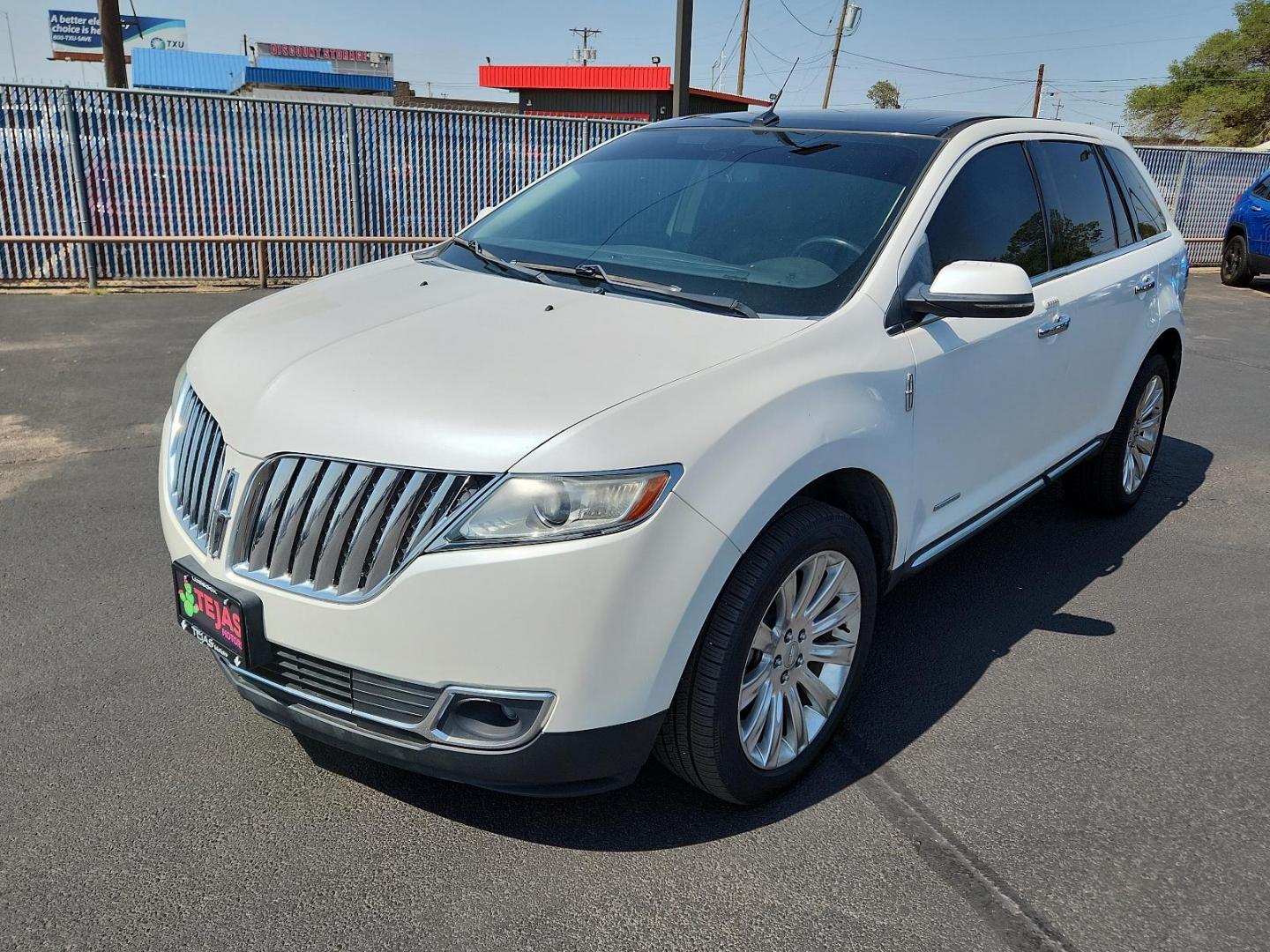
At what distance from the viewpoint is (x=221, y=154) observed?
44.1ft

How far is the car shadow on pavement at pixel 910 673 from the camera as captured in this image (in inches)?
111

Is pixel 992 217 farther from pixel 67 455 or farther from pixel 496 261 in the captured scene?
pixel 67 455

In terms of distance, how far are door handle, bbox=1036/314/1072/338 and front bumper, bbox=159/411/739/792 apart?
2.02 meters

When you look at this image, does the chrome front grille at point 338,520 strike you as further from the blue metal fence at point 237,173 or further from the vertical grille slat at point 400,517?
the blue metal fence at point 237,173

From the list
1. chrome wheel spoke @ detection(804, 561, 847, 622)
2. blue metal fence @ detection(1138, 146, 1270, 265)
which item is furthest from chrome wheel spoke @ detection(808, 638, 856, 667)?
blue metal fence @ detection(1138, 146, 1270, 265)

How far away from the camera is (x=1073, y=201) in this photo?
4.37m

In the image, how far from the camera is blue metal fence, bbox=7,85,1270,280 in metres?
12.5

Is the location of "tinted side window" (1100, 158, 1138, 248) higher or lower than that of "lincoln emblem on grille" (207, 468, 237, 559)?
higher

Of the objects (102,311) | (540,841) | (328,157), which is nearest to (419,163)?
(328,157)

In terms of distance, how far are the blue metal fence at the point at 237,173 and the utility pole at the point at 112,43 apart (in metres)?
3.81

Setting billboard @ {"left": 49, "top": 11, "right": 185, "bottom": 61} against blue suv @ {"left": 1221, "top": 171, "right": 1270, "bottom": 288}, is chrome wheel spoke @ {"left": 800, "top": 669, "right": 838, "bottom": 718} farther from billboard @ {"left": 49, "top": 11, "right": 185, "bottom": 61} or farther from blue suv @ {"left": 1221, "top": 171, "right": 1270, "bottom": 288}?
billboard @ {"left": 49, "top": 11, "right": 185, "bottom": 61}

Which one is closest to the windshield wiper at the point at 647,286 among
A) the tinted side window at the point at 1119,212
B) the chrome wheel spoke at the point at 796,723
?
the chrome wheel spoke at the point at 796,723

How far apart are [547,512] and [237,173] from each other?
42.7ft

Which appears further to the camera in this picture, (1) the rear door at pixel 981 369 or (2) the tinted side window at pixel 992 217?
(2) the tinted side window at pixel 992 217
